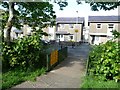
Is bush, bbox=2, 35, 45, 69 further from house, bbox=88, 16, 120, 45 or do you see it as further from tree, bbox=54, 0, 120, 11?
house, bbox=88, 16, 120, 45

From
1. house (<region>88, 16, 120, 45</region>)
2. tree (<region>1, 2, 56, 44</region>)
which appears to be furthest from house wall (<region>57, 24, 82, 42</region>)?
tree (<region>1, 2, 56, 44</region>)

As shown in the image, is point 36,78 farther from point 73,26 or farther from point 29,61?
point 73,26

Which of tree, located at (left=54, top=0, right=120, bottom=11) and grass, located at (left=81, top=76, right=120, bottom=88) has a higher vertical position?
tree, located at (left=54, top=0, right=120, bottom=11)

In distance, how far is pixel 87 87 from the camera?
25.2ft

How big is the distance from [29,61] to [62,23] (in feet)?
113

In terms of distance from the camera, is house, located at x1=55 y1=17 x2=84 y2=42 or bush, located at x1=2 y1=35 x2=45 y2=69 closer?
bush, located at x1=2 y1=35 x2=45 y2=69

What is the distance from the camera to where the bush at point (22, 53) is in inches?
393

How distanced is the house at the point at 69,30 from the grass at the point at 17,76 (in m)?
33.2

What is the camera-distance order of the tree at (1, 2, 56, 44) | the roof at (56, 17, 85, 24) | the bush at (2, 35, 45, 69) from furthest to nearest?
the roof at (56, 17, 85, 24) → the tree at (1, 2, 56, 44) → the bush at (2, 35, 45, 69)

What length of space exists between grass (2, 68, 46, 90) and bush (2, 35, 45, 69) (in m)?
0.44

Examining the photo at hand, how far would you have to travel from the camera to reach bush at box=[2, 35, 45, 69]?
9.98 m

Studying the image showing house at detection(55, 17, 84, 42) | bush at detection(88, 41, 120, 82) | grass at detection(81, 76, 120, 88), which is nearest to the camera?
grass at detection(81, 76, 120, 88)

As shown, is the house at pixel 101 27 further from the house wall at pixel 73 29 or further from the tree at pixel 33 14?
the tree at pixel 33 14

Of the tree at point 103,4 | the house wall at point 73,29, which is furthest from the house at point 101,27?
the tree at point 103,4
